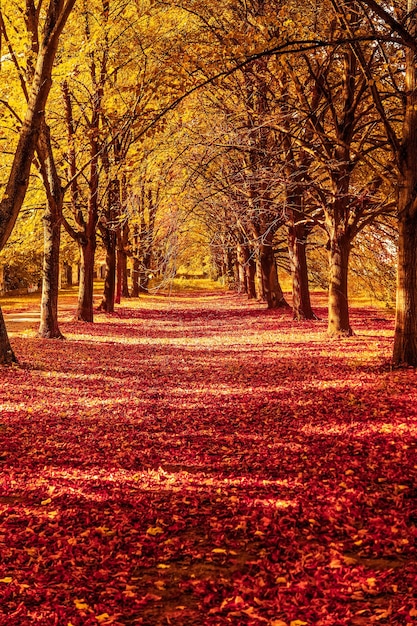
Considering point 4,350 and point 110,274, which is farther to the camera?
point 110,274

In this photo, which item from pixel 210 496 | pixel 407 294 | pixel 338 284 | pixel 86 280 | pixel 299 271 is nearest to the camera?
pixel 210 496

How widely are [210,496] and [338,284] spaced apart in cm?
1328

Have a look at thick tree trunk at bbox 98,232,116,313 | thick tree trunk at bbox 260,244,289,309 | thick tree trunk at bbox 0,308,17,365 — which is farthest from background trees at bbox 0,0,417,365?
thick tree trunk at bbox 260,244,289,309

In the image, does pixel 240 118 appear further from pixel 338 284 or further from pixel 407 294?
pixel 407 294

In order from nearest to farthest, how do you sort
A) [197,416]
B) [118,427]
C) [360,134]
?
[118,427]
[197,416]
[360,134]

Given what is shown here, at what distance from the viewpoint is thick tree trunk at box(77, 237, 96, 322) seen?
83.7 feet

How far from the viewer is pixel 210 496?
7.19 metres

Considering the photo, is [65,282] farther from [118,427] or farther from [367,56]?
[118,427]

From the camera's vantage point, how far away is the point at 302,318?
26.0m

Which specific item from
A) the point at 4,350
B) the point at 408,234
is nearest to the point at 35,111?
the point at 4,350

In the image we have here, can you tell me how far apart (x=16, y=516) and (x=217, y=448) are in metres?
3.16

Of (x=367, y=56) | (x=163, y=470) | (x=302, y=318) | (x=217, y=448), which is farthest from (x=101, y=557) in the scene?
(x=302, y=318)

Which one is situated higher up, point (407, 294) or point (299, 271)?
point (299, 271)

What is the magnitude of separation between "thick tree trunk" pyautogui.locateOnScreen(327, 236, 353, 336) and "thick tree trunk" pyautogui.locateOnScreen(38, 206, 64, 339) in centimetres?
825
